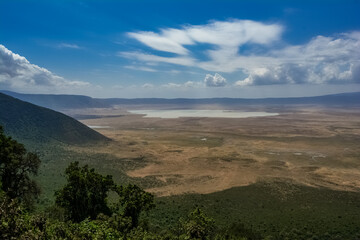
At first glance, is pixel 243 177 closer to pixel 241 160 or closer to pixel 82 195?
pixel 241 160

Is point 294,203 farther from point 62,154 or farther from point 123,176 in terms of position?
point 62,154

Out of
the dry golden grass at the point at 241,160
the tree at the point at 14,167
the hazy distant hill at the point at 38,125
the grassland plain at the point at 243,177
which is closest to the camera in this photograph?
the tree at the point at 14,167

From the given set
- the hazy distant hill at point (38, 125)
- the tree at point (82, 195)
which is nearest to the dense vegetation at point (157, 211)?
the tree at point (82, 195)

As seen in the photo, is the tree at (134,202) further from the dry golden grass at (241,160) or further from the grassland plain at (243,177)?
the dry golden grass at (241,160)

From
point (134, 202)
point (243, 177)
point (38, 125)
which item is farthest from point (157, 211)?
point (38, 125)

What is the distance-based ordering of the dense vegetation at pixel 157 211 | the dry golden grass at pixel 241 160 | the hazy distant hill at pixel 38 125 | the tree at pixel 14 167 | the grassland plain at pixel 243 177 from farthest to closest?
the hazy distant hill at pixel 38 125
the dry golden grass at pixel 241 160
the grassland plain at pixel 243 177
the tree at pixel 14 167
the dense vegetation at pixel 157 211

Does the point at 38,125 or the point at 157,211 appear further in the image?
the point at 38,125

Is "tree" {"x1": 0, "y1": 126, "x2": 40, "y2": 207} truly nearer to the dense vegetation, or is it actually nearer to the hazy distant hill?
the dense vegetation
